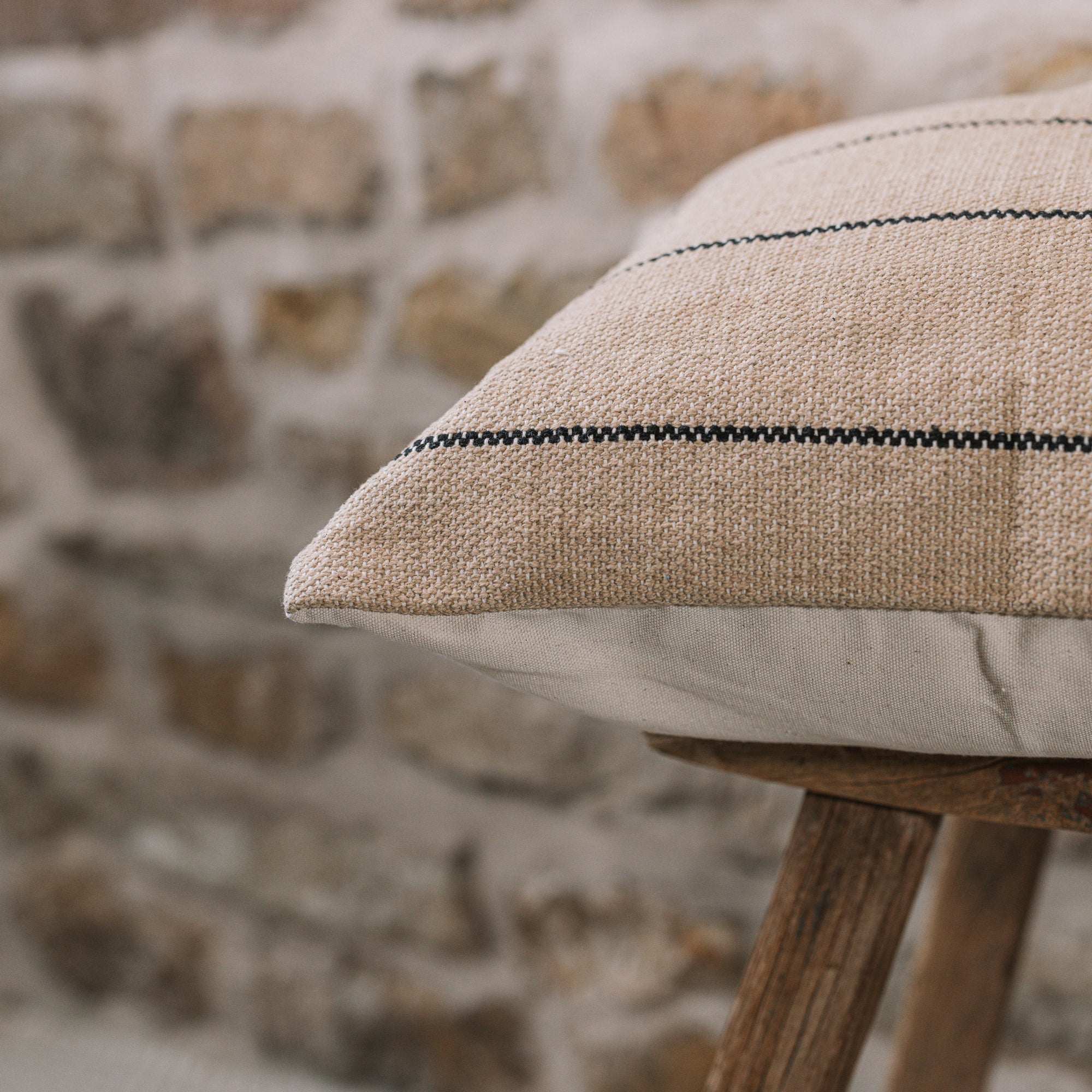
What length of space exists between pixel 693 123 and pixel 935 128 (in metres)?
0.41

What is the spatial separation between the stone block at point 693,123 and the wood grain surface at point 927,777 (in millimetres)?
517

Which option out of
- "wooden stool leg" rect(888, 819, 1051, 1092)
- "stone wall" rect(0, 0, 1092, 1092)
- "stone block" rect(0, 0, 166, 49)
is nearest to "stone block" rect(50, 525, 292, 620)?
"stone wall" rect(0, 0, 1092, 1092)

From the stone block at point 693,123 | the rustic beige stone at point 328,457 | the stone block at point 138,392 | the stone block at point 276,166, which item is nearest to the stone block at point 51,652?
the stone block at point 138,392

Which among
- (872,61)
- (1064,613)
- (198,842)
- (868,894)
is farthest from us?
(198,842)

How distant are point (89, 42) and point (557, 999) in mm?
956

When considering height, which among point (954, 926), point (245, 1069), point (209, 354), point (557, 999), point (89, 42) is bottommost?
point (245, 1069)

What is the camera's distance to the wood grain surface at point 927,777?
0.34m

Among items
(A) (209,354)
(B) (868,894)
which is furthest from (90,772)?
(B) (868,894)

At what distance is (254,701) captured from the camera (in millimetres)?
1048

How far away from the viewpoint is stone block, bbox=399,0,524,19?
0.80 meters

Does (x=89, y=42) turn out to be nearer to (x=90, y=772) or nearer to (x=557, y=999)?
(x=90, y=772)

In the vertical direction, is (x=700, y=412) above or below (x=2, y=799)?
above

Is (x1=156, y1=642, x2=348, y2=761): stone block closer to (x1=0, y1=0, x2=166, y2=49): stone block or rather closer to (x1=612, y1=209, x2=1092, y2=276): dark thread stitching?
(x1=0, y1=0, x2=166, y2=49): stone block

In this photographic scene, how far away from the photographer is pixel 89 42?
37.0 inches
